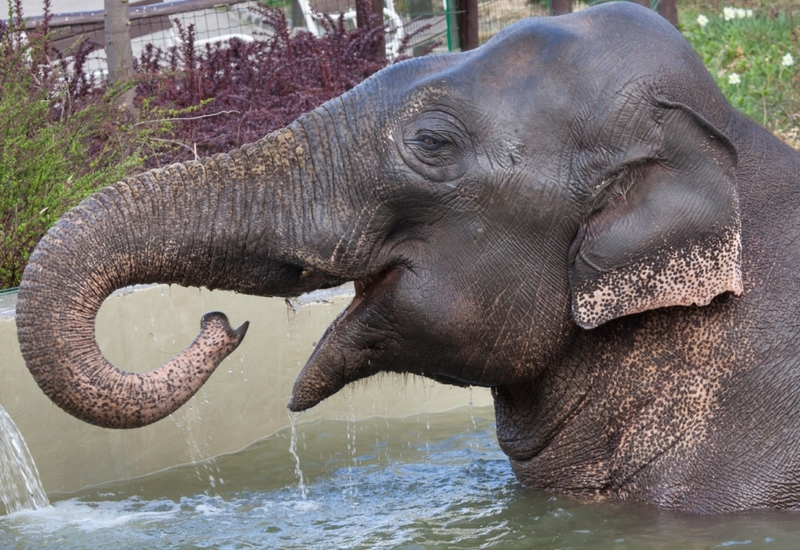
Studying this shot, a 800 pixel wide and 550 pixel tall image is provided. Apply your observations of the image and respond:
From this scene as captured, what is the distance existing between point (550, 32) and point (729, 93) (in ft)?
27.2

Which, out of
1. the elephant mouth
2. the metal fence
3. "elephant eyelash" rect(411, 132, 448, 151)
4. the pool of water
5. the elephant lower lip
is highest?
the metal fence

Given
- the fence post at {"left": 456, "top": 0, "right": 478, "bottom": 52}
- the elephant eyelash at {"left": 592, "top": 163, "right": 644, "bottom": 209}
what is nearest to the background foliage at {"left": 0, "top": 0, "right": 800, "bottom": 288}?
the fence post at {"left": 456, "top": 0, "right": 478, "bottom": 52}

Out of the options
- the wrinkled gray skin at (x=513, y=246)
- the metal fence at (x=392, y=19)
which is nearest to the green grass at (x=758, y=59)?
the metal fence at (x=392, y=19)

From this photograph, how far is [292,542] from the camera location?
13.8 ft

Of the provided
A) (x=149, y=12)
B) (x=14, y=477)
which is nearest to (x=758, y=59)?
(x=149, y=12)

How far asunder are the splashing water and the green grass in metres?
7.13

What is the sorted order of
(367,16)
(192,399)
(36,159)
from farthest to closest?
(367,16) < (36,159) < (192,399)

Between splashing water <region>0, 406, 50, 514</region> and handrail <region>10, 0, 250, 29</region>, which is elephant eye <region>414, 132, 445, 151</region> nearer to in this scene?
splashing water <region>0, 406, 50, 514</region>

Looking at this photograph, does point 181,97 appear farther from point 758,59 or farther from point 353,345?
point 353,345

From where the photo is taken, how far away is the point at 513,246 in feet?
11.6

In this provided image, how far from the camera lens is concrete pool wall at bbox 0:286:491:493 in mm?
5375

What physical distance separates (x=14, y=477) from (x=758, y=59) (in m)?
9.37

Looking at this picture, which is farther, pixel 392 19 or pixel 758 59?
pixel 392 19

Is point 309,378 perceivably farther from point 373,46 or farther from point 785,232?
point 373,46
